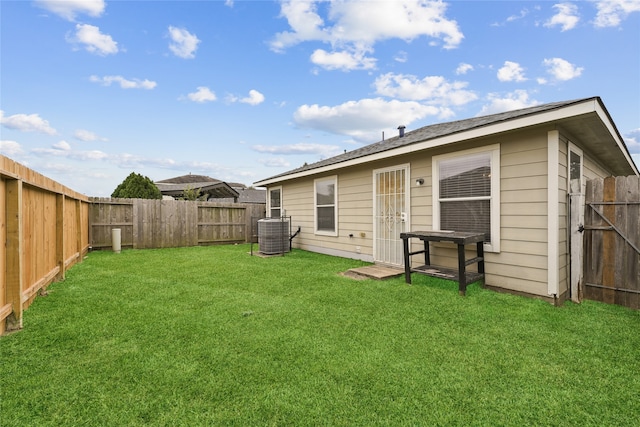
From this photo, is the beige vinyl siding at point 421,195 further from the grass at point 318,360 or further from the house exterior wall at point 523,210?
the grass at point 318,360

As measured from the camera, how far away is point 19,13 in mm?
5875

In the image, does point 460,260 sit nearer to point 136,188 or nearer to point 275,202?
point 275,202

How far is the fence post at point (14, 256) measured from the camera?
265 cm

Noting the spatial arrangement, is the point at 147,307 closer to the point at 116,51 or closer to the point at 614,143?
the point at 614,143

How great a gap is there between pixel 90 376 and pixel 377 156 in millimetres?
5283

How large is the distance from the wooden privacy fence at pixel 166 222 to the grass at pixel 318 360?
18.2 ft

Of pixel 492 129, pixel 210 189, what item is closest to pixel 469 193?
pixel 492 129

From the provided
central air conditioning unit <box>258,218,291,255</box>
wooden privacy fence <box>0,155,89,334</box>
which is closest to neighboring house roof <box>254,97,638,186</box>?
central air conditioning unit <box>258,218,291,255</box>

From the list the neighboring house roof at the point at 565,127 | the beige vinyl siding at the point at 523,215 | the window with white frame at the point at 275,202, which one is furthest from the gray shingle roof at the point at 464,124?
the window with white frame at the point at 275,202

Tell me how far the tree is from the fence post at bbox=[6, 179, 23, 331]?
46.7 ft

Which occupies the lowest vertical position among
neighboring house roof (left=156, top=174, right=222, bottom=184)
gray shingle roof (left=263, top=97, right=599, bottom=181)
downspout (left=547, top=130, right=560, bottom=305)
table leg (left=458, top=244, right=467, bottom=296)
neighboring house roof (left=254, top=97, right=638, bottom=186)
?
table leg (left=458, top=244, right=467, bottom=296)

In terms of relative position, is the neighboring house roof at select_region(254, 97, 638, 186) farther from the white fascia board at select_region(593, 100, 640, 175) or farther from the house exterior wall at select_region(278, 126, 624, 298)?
the house exterior wall at select_region(278, 126, 624, 298)

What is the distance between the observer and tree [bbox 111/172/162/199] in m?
15.4

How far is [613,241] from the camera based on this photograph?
12.3 feet
